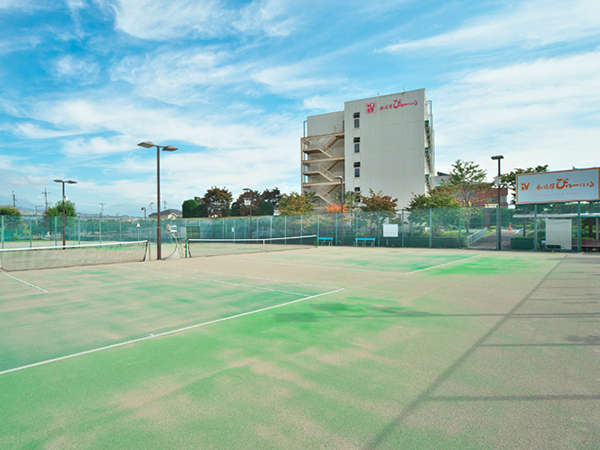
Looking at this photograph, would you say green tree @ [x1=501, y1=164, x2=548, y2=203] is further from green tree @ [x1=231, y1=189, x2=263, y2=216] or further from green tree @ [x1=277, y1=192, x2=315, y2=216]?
green tree @ [x1=231, y1=189, x2=263, y2=216]

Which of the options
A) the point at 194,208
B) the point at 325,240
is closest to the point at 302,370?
the point at 325,240

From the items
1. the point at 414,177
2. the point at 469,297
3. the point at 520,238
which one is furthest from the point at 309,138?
the point at 469,297

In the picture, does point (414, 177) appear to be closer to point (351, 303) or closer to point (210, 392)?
point (351, 303)

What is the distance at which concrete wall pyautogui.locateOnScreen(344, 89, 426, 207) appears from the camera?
5844cm

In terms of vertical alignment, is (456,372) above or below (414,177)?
below

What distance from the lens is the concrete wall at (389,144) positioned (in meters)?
58.4

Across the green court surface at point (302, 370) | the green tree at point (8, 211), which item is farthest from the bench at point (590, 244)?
the green tree at point (8, 211)

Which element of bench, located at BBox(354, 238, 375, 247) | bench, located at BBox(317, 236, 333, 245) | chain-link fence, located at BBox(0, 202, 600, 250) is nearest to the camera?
chain-link fence, located at BBox(0, 202, 600, 250)

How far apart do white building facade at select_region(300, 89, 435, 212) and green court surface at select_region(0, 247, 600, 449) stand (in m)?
50.7

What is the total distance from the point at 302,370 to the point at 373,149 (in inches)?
2406

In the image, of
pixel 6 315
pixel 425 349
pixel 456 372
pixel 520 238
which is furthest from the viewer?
pixel 520 238

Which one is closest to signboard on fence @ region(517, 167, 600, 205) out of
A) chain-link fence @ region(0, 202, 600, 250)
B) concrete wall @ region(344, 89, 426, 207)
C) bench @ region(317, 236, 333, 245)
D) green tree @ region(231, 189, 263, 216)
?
chain-link fence @ region(0, 202, 600, 250)

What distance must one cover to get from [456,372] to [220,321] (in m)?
3.96

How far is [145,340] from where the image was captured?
549 cm
